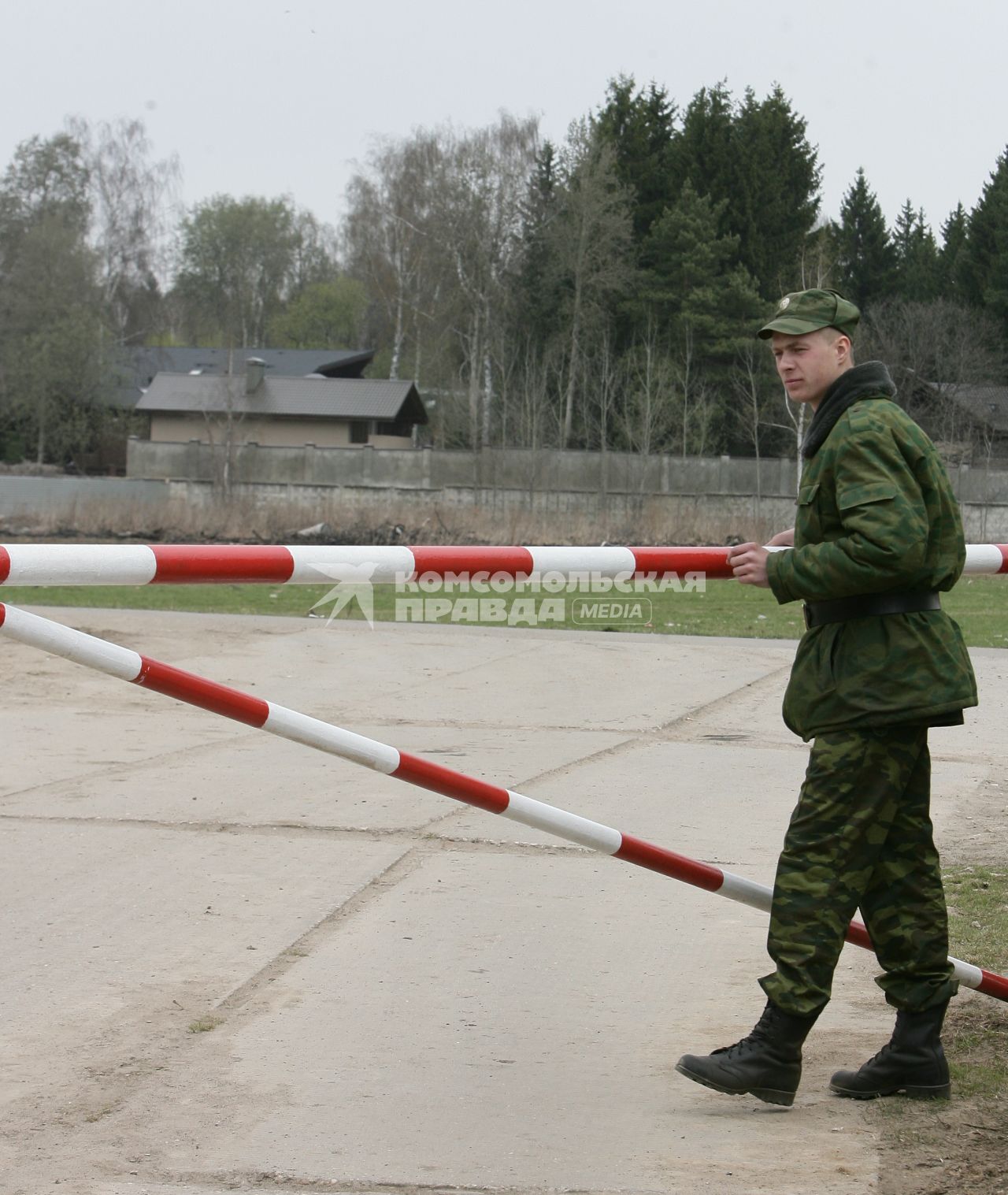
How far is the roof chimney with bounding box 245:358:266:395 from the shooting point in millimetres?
68750

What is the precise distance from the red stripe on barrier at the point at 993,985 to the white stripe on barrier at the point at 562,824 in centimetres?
101

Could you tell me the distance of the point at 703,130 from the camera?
204 feet

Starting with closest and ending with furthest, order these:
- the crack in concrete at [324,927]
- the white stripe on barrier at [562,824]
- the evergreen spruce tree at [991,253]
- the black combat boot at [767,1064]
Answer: the black combat boot at [767,1064]
the white stripe on barrier at [562,824]
the crack in concrete at [324,927]
the evergreen spruce tree at [991,253]

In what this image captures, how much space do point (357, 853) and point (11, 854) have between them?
1.28 meters

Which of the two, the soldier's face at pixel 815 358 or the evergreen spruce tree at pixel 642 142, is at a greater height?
the evergreen spruce tree at pixel 642 142

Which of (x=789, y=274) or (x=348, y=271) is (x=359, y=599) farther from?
(x=348, y=271)

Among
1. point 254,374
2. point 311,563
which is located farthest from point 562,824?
point 254,374

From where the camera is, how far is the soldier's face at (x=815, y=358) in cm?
348

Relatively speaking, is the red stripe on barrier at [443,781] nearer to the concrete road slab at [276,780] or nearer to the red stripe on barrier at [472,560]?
the red stripe on barrier at [472,560]

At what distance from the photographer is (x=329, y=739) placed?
3342 millimetres

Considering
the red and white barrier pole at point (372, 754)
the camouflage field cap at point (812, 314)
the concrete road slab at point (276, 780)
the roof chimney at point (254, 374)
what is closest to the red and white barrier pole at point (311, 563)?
the red and white barrier pole at point (372, 754)

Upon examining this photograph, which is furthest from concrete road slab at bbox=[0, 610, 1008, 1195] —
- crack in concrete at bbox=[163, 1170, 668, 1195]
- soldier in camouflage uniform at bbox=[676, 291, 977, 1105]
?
soldier in camouflage uniform at bbox=[676, 291, 977, 1105]

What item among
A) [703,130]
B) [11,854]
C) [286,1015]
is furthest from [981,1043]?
[703,130]

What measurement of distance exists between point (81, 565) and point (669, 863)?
156 cm
